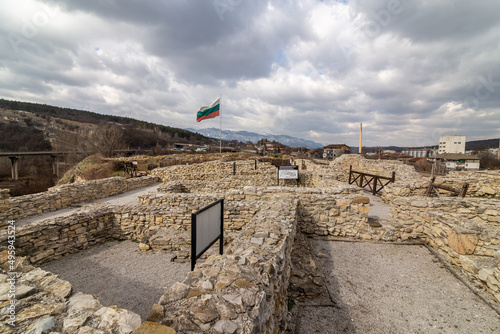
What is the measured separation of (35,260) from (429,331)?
27.9 feet

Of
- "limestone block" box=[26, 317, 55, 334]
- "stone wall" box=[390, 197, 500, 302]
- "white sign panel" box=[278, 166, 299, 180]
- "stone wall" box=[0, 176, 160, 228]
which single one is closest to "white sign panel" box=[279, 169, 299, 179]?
"white sign panel" box=[278, 166, 299, 180]

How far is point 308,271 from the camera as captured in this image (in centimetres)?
401

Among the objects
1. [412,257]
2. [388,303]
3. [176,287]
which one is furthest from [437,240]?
[176,287]

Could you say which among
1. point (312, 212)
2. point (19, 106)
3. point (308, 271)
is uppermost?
point (19, 106)

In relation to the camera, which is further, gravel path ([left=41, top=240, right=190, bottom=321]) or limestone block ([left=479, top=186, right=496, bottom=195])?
limestone block ([left=479, top=186, right=496, bottom=195])

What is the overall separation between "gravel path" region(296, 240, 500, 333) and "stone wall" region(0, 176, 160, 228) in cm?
1129

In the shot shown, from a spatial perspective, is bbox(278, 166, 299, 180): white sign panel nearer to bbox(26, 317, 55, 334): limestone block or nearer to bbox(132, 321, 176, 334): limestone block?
bbox(132, 321, 176, 334): limestone block

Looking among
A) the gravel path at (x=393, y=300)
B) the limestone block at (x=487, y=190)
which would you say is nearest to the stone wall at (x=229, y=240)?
the gravel path at (x=393, y=300)

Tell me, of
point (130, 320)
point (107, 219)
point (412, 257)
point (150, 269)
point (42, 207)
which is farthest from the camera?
point (42, 207)

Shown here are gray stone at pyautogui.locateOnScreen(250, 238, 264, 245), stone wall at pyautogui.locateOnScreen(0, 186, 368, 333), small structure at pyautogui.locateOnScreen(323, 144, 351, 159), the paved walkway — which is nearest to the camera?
stone wall at pyautogui.locateOnScreen(0, 186, 368, 333)

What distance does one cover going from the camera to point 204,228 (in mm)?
3674

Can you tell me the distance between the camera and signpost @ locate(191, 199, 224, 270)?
3291 mm

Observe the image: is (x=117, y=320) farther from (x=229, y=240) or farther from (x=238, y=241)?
(x=229, y=240)

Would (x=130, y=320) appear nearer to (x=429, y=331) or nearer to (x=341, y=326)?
(x=341, y=326)
